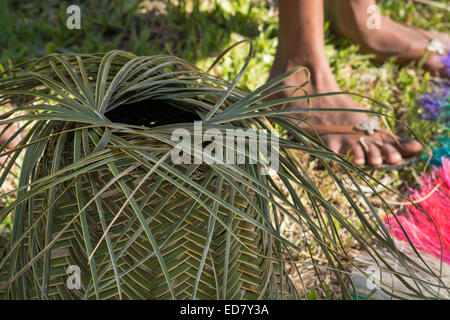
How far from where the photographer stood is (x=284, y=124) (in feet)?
2.90

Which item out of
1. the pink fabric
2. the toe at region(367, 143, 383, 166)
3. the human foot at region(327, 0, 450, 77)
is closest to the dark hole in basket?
the pink fabric

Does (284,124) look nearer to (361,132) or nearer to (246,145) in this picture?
(246,145)

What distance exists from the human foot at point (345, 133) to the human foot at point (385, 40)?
48 centimetres

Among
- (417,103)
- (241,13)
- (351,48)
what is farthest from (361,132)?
(241,13)

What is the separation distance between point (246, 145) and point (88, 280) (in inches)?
11.4

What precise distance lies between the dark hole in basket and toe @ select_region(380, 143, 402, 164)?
90 centimetres

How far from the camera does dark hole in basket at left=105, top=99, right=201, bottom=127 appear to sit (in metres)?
0.97

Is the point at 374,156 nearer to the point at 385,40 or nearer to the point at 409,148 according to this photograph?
the point at 409,148

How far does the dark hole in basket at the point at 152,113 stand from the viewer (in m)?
0.97

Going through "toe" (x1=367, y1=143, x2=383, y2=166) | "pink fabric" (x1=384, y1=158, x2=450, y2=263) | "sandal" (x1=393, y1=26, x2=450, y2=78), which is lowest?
"pink fabric" (x1=384, y1=158, x2=450, y2=263)

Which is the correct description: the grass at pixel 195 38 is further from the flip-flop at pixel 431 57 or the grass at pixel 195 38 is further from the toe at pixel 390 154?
the toe at pixel 390 154

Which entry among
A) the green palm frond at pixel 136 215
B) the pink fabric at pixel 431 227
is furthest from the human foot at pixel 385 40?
the green palm frond at pixel 136 215

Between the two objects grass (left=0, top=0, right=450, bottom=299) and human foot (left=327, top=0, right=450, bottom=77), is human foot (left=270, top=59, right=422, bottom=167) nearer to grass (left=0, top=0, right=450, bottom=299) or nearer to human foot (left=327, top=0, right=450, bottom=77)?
grass (left=0, top=0, right=450, bottom=299)

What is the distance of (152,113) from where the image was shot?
3.33 ft
